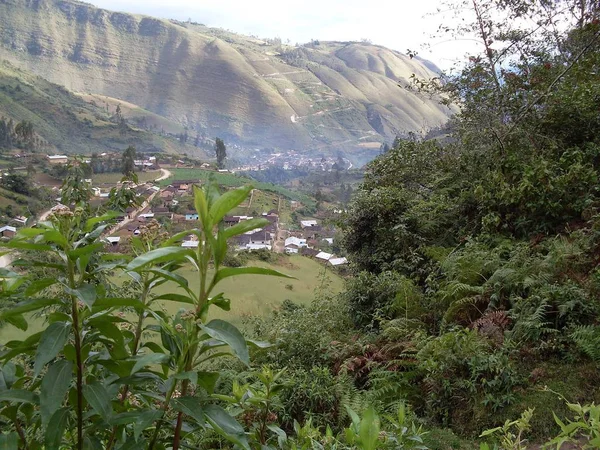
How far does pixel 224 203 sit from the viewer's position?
94 centimetres

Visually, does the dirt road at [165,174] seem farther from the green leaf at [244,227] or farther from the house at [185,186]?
the green leaf at [244,227]

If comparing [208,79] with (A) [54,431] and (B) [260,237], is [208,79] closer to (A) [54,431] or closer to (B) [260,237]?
(B) [260,237]

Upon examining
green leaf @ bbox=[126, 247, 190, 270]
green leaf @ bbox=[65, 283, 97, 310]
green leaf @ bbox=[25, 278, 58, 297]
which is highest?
green leaf @ bbox=[126, 247, 190, 270]

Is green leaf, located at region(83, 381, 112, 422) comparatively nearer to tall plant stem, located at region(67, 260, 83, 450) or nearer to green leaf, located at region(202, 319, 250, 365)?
tall plant stem, located at region(67, 260, 83, 450)

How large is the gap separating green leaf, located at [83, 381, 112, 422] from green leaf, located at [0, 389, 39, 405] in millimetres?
103

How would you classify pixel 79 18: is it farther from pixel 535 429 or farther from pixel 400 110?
pixel 535 429

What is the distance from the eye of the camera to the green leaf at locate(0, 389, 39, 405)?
0.91 m

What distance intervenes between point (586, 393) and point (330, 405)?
1.75m

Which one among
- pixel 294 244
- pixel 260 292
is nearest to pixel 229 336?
pixel 260 292

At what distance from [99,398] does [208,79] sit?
5782 inches

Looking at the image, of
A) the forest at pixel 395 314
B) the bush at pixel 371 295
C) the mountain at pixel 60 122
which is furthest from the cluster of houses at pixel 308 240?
the mountain at pixel 60 122

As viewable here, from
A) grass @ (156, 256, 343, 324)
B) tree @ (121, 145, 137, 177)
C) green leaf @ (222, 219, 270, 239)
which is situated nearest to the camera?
green leaf @ (222, 219, 270, 239)

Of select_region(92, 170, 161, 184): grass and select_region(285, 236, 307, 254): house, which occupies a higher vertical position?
select_region(285, 236, 307, 254): house

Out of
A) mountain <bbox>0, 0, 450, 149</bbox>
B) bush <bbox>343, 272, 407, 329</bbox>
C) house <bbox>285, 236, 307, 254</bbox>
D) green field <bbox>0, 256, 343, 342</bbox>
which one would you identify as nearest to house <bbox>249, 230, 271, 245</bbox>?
house <bbox>285, 236, 307, 254</bbox>
